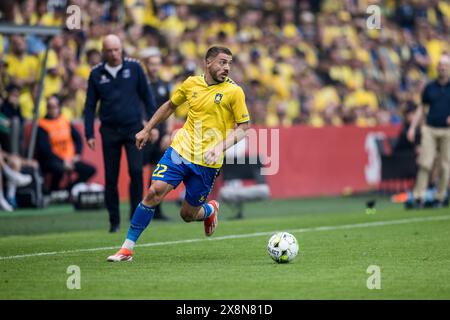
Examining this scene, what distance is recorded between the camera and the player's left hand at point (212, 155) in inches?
412

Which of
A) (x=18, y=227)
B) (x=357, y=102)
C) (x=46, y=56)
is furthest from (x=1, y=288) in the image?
(x=357, y=102)

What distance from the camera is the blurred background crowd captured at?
66.9ft

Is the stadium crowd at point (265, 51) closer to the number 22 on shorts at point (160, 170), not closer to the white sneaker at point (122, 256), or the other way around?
the number 22 on shorts at point (160, 170)

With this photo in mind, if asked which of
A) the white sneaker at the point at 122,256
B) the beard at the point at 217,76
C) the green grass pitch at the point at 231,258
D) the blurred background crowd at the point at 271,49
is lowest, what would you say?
the green grass pitch at the point at 231,258

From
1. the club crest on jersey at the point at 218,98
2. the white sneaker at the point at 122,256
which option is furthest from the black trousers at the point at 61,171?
the club crest on jersey at the point at 218,98

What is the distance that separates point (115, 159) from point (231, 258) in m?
3.78

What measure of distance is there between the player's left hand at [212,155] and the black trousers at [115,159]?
4.01 metres

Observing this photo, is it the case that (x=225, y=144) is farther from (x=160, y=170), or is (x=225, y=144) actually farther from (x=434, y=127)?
(x=434, y=127)

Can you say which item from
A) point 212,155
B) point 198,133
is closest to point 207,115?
point 198,133

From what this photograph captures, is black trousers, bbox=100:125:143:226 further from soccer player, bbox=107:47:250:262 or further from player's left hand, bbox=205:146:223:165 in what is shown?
player's left hand, bbox=205:146:223:165

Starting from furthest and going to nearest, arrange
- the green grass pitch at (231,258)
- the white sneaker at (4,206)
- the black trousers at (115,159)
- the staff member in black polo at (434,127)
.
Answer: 1. the staff member in black polo at (434,127)
2. the white sneaker at (4,206)
3. the black trousers at (115,159)
4. the green grass pitch at (231,258)
